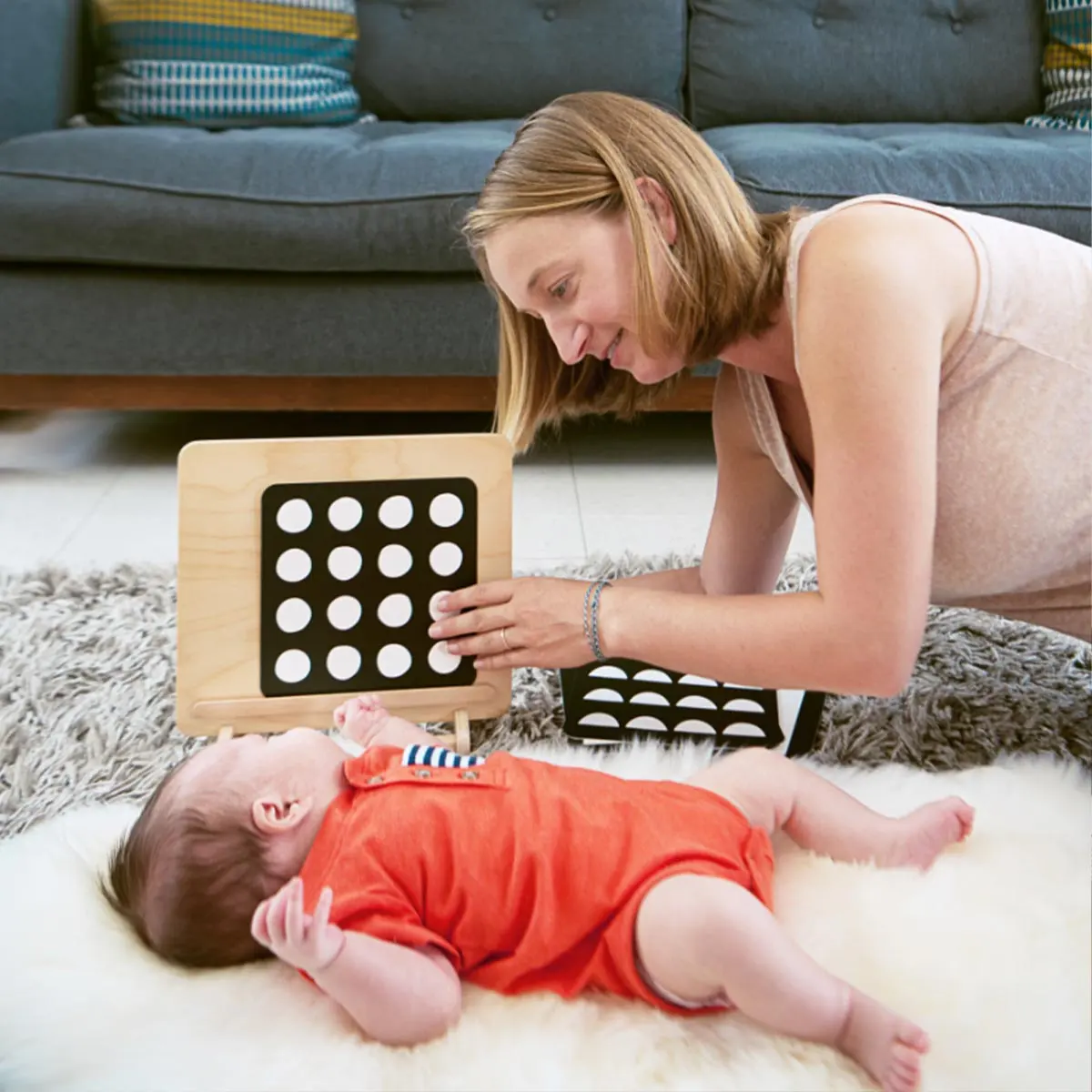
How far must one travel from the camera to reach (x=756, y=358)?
39.4 inches

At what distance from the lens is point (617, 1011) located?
0.78 metres

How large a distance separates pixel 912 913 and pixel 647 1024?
222 millimetres

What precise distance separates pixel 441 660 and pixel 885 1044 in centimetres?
55

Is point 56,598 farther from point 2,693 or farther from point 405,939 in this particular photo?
point 405,939

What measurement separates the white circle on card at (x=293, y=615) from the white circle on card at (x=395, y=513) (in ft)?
0.37

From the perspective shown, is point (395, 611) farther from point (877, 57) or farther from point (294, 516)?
point (877, 57)

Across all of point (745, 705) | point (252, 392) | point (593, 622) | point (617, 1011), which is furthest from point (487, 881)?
point (252, 392)

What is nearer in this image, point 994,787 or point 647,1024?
point 647,1024

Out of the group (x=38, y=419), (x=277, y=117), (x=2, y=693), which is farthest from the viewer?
(x=38, y=419)

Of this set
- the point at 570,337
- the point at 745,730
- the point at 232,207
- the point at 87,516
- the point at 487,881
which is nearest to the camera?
the point at 487,881

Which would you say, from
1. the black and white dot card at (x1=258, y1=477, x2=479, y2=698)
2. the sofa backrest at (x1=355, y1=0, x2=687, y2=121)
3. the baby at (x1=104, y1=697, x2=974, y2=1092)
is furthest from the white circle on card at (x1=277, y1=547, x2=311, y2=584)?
the sofa backrest at (x1=355, y1=0, x2=687, y2=121)

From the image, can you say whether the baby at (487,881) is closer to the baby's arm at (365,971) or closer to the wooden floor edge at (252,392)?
A: the baby's arm at (365,971)

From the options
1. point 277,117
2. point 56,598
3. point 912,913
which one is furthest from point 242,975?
point 277,117

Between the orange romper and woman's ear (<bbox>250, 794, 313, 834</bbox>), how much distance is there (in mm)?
20
